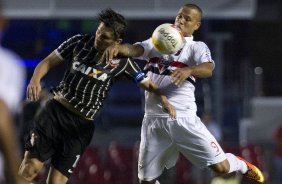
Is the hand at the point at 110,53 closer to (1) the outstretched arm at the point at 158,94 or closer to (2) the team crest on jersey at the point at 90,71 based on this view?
(2) the team crest on jersey at the point at 90,71

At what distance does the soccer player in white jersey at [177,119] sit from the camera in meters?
7.97

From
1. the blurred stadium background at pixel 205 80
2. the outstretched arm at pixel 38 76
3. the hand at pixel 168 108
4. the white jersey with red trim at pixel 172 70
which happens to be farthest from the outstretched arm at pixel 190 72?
the blurred stadium background at pixel 205 80

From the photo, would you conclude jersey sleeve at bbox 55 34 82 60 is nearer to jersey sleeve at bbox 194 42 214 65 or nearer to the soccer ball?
the soccer ball

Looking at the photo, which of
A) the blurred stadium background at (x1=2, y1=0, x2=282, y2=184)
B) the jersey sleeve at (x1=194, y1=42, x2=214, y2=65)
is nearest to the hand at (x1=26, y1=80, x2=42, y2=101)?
the jersey sleeve at (x1=194, y1=42, x2=214, y2=65)

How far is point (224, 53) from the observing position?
1614 cm

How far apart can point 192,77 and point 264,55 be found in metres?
10.1

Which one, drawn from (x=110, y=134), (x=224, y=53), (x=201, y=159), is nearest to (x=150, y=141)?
(x=201, y=159)

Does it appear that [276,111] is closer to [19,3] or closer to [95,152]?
[95,152]

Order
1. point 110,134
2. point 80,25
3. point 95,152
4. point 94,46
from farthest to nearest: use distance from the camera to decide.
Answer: point 80,25 < point 110,134 < point 95,152 < point 94,46

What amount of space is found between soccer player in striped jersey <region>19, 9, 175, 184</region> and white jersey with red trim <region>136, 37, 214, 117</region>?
0.58 ft

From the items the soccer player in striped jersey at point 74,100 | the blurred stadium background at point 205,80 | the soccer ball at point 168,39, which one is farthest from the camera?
the blurred stadium background at point 205,80

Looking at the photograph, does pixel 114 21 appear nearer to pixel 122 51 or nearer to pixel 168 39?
pixel 122 51

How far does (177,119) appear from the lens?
7977 millimetres

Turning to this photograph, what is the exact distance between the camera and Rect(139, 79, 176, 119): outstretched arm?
781 cm
